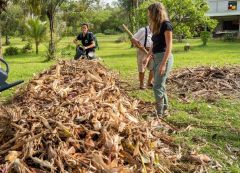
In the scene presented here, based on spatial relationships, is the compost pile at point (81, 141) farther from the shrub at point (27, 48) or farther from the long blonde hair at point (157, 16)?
the shrub at point (27, 48)

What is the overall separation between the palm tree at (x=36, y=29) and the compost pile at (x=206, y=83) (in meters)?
18.3

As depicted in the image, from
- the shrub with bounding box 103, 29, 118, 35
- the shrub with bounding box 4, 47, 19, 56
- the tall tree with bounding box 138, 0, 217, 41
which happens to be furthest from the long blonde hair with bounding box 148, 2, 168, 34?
the shrub with bounding box 103, 29, 118, 35

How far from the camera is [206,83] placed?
9492 mm

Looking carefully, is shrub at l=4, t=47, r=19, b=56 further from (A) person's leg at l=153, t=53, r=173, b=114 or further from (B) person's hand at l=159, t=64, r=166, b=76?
(B) person's hand at l=159, t=64, r=166, b=76

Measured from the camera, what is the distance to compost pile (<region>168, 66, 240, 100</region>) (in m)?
8.91

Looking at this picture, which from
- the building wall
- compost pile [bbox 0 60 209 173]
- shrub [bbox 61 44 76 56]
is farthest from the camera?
the building wall

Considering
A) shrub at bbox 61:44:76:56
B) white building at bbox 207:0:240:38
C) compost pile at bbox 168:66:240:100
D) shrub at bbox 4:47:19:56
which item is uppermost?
white building at bbox 207:0:240:38

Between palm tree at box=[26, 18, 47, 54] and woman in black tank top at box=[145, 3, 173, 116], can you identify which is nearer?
woman in black tank top at box=[145, 3, 173, 116]


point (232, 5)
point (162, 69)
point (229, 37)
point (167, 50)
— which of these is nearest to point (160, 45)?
point (167, 50)

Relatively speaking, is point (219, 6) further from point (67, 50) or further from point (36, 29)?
point (36, 29)

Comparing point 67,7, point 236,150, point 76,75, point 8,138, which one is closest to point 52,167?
point 8,138

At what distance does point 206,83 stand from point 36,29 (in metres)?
19.7

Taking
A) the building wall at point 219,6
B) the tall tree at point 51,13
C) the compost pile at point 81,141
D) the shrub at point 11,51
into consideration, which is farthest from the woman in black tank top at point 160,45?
the building wall at point 219,6

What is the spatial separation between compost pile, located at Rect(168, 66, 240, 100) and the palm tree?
18.3m
